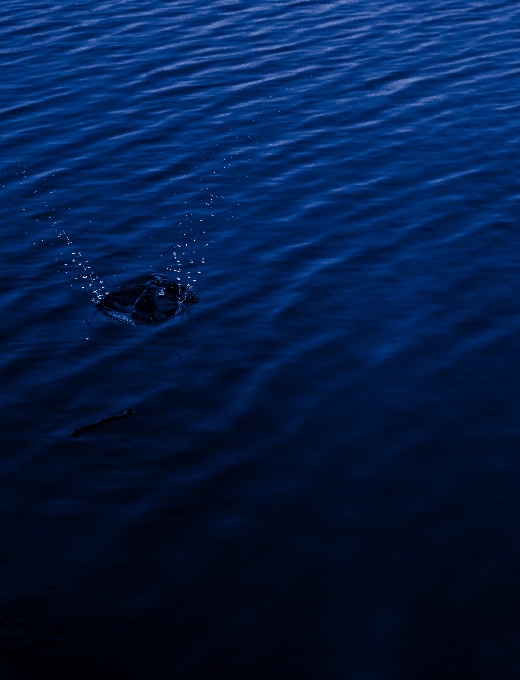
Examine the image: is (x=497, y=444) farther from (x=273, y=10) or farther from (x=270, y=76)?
(x=273, y=10)

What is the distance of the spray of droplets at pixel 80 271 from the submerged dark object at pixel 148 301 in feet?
1.10

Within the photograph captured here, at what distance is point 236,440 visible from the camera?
12.4 meters

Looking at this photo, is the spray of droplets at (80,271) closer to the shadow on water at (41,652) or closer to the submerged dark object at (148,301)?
the submerged dark object at (148,301)

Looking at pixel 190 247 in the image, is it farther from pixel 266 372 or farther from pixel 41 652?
pixel 41 652

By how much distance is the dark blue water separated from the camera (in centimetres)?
974

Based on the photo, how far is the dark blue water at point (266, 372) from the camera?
32.0 feet

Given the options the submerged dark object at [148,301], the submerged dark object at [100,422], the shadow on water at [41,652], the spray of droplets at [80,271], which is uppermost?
the spray of droplets at [80,271]

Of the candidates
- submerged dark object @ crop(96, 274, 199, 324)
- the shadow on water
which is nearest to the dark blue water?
the shadow on water

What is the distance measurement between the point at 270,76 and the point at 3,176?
8.57m

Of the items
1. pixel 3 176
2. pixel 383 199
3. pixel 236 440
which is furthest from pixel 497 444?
pixel 3 176

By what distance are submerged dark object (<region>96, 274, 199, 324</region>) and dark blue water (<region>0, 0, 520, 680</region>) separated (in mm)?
236

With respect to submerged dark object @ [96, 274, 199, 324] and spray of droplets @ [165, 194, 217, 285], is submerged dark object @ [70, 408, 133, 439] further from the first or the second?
spray of droplets @ [165, 194, 217, 285]

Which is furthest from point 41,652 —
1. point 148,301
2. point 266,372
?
point 148,301

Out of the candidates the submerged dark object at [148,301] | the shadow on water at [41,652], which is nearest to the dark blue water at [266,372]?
the shadow on water at [41,652]
